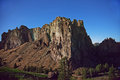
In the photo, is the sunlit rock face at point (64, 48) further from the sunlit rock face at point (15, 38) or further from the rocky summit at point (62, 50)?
the sunlit rock face at point (15, 38)

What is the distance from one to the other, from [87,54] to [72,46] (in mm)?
19067

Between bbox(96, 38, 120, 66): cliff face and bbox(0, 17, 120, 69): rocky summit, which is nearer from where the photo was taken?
bbox(0, 17, 120, 69): rocky summit

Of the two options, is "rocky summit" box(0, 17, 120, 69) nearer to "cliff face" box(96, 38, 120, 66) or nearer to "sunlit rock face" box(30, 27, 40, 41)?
"cliff face" box(96, 38, 120, 66)

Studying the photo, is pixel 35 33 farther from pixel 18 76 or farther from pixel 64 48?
pixel 18 76

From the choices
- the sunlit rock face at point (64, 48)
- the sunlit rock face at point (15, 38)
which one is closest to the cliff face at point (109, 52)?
the sunlit rock face at point (64, 48)

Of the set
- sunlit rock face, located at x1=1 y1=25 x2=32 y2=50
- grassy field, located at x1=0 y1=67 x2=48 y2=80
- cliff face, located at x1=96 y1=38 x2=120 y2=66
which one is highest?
sunlit rock face, located at x1=1 y1=25 x2=32 y2=50

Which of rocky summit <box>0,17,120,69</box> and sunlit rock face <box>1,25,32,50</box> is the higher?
sunlit rock face <box>1,25,32,50</box>

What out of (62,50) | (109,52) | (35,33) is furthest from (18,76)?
(35,33)

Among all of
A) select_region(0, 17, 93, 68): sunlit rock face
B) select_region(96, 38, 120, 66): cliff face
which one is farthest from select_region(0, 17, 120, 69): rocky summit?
select_region(96, 38, 120, 66): cliff face

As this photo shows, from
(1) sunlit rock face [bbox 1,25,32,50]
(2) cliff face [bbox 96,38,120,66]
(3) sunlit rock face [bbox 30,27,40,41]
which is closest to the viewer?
(2) cliff face [bbox 96,38,120,66]

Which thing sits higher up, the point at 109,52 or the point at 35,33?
the point at 35,33

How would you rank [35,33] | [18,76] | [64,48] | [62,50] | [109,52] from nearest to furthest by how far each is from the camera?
1. [18,76]
2. [64,48]
3. [62,50]
4. [109,52]
5. [35,33]

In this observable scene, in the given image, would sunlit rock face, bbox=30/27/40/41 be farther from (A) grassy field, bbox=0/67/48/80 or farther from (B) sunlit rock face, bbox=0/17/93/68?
→ (A) grassy field, bbox=0/67/48/80

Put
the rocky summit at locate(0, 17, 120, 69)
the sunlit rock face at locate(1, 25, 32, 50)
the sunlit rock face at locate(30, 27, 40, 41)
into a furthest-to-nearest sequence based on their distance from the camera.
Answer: the sunlit rock face at locate(30, 27, 40, 41) < the sunlit rock face at locate(1, 25, 32, 50) < the rocky summit at locate(0, 17, 120, 69)
